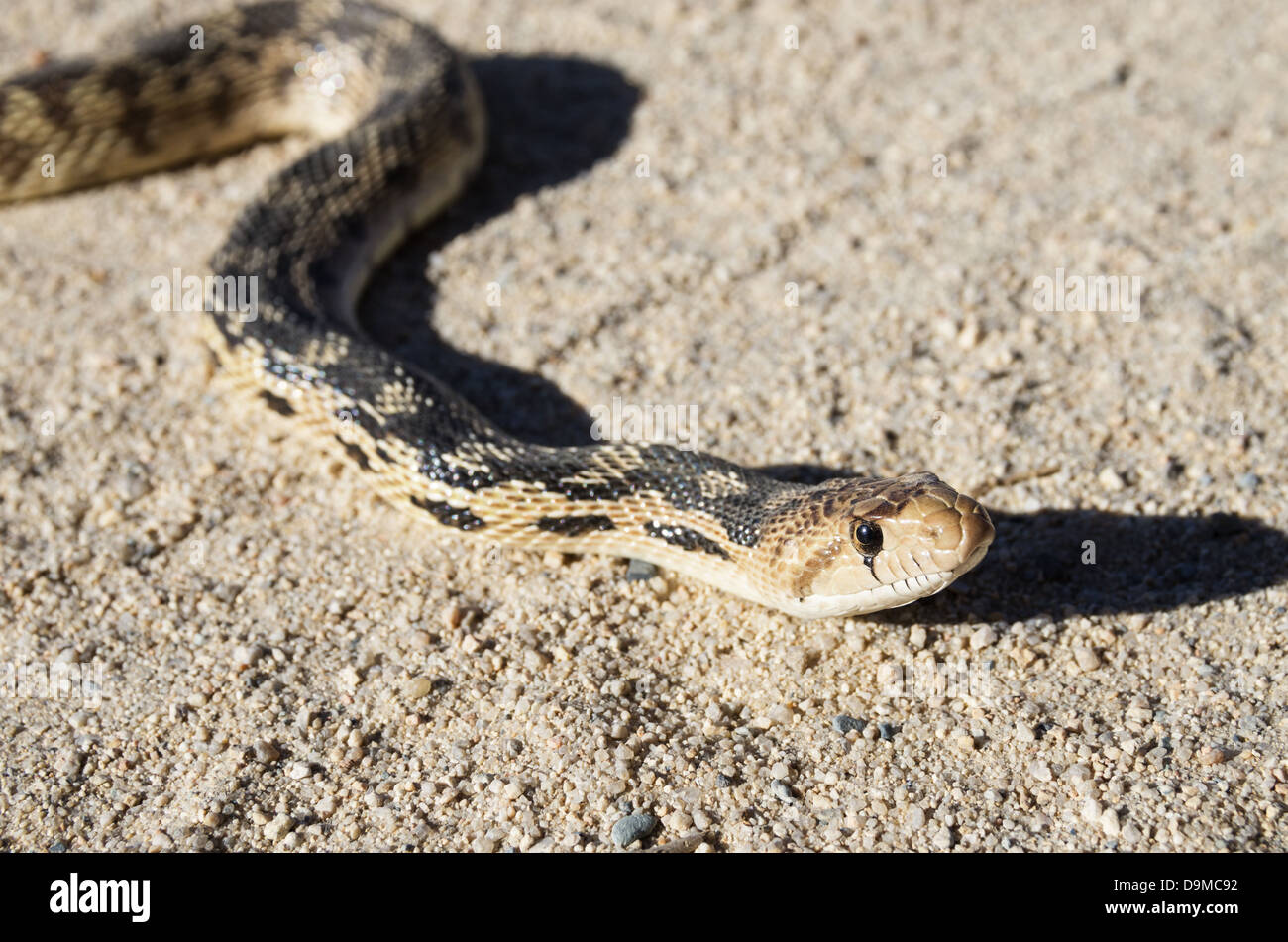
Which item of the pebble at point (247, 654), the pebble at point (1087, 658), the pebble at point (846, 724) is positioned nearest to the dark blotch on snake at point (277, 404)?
the pebble at point (247, 654)

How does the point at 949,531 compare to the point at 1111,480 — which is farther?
the point at 1111,480

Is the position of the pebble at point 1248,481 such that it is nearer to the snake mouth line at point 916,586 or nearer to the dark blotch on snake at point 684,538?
the snake mouth line at point 916,586

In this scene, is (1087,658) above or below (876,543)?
below

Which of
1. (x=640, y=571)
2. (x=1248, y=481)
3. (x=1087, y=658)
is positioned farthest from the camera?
(x=1248, y=481)

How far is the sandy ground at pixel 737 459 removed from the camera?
4.75 m

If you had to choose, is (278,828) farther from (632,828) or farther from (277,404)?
(277,404)

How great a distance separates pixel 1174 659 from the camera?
202 inches

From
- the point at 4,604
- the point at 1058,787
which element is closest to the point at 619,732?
the point at 1058,787

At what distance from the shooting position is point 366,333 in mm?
7312

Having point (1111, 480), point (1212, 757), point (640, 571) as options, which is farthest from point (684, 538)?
point (1212, 757)

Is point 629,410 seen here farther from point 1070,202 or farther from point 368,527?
point 1070,202

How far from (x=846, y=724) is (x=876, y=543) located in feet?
2.70

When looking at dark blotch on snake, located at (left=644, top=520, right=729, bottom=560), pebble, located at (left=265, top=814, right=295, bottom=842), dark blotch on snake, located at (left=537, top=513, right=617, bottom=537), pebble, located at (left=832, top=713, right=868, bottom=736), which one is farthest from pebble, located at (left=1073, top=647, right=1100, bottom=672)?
pebble, located at (left=265, top=814, right=295, bottom=842)

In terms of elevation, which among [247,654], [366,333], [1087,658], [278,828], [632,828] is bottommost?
[278,828]
